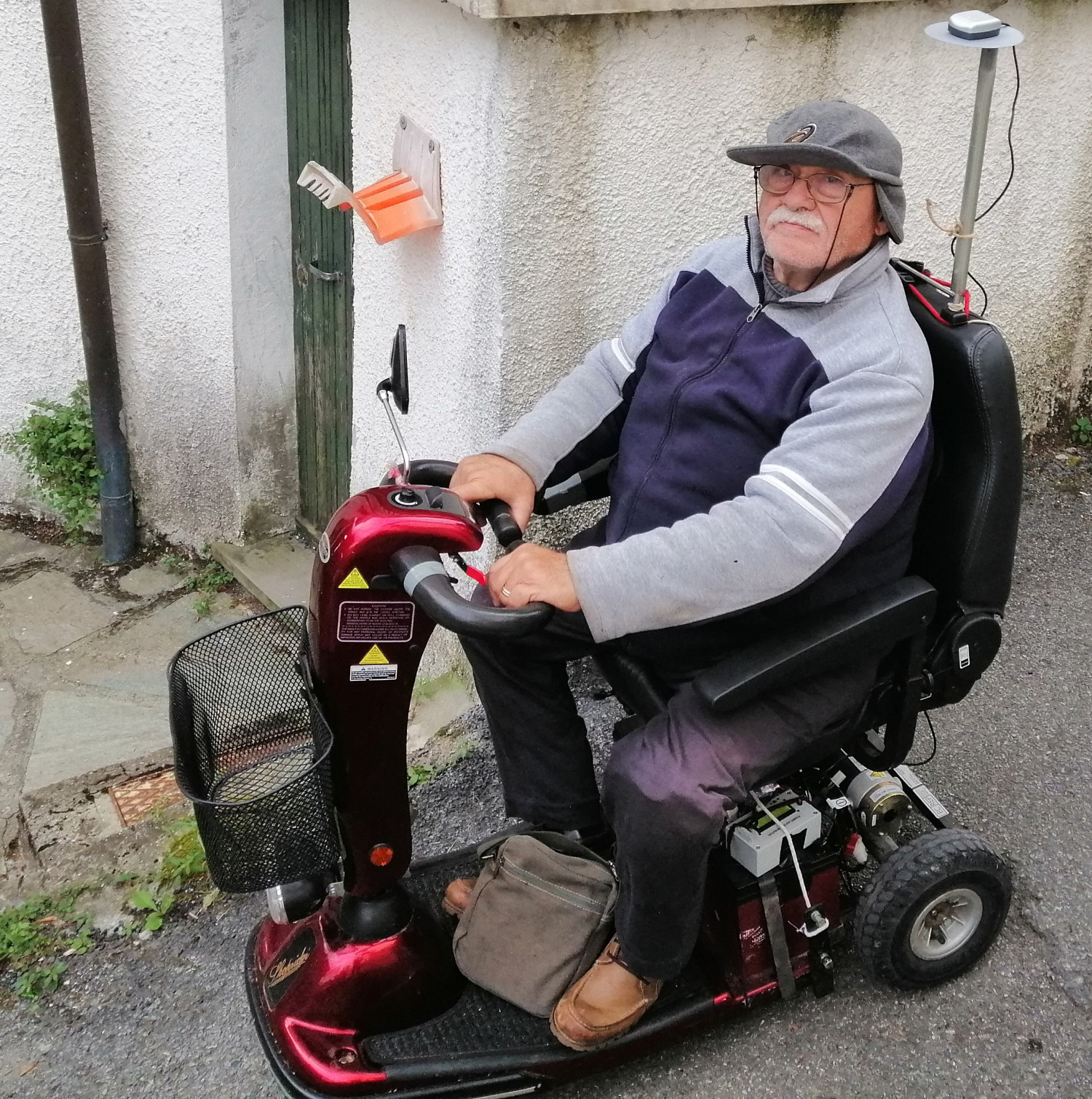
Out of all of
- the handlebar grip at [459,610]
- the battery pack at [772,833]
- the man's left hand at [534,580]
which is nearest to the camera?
the handlebar grip at [459,610]

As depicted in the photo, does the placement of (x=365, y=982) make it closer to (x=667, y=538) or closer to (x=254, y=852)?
(x=254, y=852)

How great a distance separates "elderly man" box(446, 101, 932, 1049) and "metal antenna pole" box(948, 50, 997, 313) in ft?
0.45

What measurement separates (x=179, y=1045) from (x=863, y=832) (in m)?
1.50

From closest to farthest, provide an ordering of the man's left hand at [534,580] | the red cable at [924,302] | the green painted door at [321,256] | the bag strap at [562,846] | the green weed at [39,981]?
the man's left hand at [534,580] → the red cable at [924,302] → the bag strap at [562,846] → the green weed at [39,981] → the green painted door at [321,256]

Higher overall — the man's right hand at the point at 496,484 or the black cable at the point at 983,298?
the man's right hand at the point at 496,484

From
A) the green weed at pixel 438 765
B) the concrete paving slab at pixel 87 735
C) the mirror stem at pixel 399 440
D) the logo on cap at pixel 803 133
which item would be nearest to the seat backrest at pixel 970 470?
the logo on cap at pixel 803 133

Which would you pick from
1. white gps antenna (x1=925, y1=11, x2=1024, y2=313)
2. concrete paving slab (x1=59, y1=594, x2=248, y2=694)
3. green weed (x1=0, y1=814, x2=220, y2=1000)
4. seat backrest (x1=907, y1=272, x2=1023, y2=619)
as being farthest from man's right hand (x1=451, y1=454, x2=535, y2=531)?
concrete paving slab (x1=59, y1=594, x2=248, y2=694)

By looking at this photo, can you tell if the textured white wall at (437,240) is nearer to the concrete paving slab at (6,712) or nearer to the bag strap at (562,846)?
the bag strap at (562,846)

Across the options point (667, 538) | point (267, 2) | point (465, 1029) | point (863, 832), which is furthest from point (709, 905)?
point (267, 2)

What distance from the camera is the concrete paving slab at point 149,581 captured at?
4.50 meters

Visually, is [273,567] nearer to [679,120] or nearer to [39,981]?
[39,981]

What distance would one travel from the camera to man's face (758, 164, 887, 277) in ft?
6.85

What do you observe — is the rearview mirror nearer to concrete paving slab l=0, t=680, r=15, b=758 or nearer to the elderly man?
the elderly man

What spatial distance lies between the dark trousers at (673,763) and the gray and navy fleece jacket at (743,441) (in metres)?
0.18
